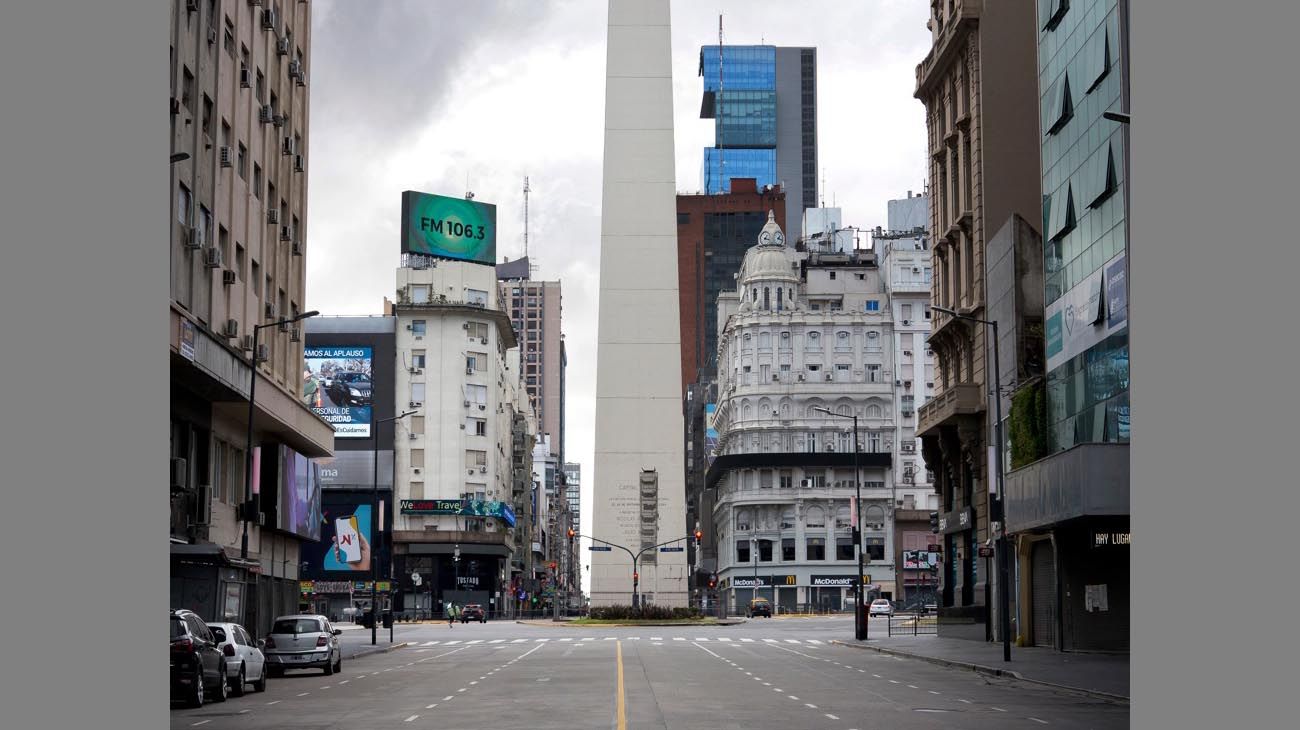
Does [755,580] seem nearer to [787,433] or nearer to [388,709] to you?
[787,433]

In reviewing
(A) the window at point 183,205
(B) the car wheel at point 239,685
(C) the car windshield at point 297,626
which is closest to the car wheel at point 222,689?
(B) the car wheel at point 239,685

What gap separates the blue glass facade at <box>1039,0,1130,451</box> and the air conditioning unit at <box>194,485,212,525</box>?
2374 centimetres

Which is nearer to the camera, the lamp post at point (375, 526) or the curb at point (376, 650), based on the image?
the curb at point (376, 650)

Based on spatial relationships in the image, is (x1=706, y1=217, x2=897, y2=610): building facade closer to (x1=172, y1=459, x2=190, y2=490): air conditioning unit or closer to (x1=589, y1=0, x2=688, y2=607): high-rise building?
(x1=589, y1=0, x2=688, y2=607): high-rise building

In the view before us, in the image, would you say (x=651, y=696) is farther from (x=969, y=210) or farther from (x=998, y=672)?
(x=969, y=210)

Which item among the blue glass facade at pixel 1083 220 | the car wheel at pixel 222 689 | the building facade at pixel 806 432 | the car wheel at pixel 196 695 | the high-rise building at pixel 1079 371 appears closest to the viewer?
the car wheel at pixel 196 695

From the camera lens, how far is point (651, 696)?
2841 cm

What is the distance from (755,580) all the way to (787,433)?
1444 centimetres

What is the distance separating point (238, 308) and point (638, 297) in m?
39.2

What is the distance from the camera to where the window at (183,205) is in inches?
1513

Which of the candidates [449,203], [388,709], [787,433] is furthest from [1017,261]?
[787,433]

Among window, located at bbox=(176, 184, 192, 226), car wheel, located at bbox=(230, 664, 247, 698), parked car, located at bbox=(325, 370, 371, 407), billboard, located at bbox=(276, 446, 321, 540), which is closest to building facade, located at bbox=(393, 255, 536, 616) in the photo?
parked car, located at bbox=(325, 370, 371, 407)

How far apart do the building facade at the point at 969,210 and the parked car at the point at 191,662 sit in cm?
3180

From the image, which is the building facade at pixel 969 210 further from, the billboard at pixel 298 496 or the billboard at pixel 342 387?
the billboard at pixel 342 387
